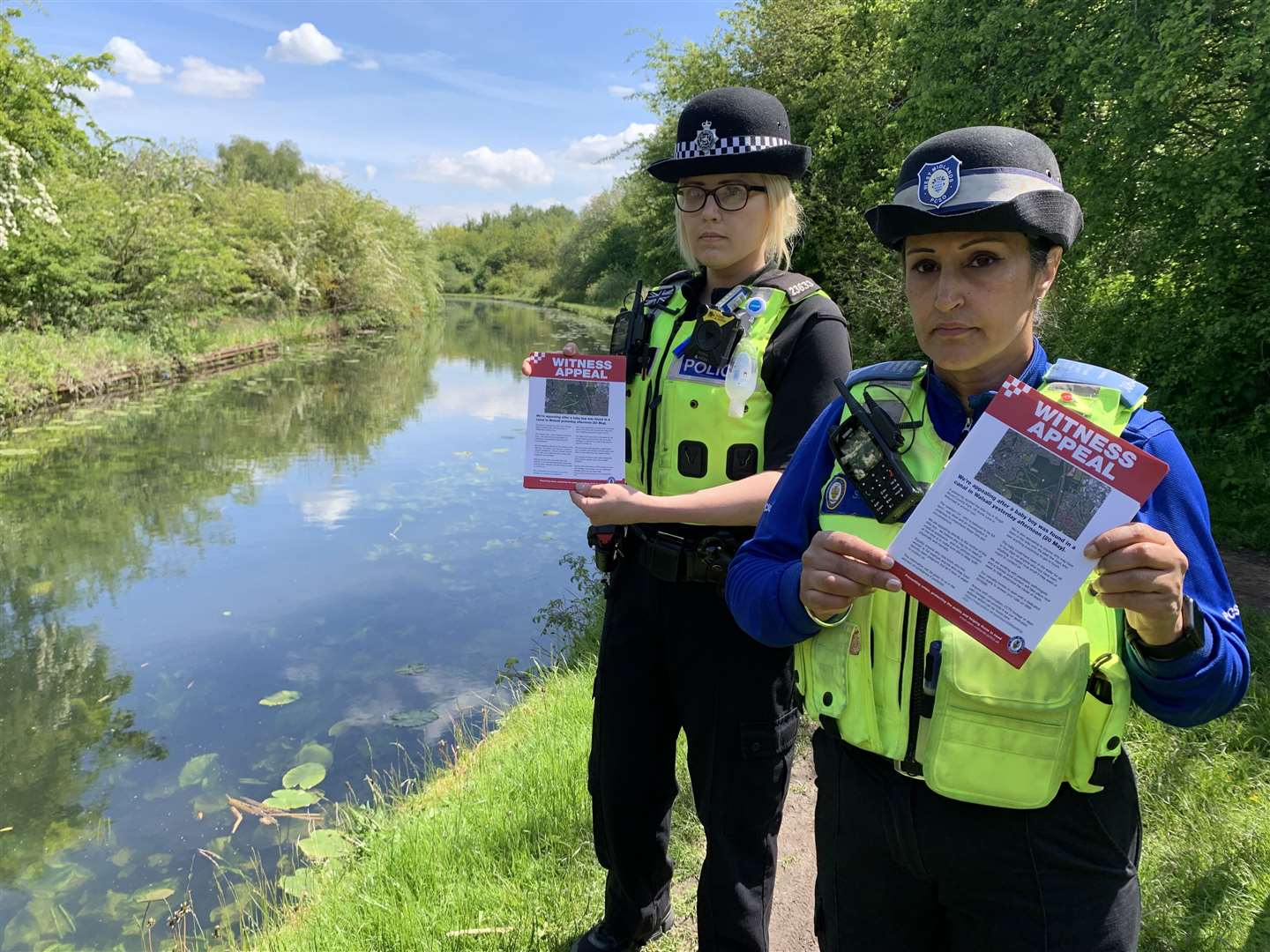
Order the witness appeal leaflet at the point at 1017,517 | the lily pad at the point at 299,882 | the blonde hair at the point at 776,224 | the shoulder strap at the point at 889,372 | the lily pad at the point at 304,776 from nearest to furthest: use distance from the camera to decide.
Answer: the witness appeal leaflet at the point at 1017,517 → the shoulder strap at the point at 889,372 → the blonde hair at the point at 776,224 → the lily pad at the point at 299,882 → the lily pad at the point at 304,776

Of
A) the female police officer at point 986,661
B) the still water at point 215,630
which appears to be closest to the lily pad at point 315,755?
the still water at point 215,630

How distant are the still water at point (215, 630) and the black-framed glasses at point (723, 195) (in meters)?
4.16

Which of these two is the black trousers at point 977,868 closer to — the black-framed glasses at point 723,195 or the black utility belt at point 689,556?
the black utility belt at point 689,556

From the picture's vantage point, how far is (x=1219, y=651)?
123 centimetres

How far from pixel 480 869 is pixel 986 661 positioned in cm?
265

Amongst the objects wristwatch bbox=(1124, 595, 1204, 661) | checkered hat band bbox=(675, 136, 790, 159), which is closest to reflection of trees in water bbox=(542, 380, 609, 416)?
checkered hat band bbox=(675, 136, 790, 159)

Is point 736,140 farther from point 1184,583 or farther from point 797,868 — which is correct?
point 797,868

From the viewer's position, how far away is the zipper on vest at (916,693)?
1384mm

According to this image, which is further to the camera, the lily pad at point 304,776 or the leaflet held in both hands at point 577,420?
the lily pad at point 304,776

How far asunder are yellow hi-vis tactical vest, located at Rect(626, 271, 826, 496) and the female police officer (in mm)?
568

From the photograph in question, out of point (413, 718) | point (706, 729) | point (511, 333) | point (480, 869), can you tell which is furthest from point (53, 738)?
point (511, 333)

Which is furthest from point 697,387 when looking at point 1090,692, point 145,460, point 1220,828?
point 145,460

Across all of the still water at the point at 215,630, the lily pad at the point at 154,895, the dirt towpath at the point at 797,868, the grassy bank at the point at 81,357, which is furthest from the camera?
the grassy bank at the point at 81,357

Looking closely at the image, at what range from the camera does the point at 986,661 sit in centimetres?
132
